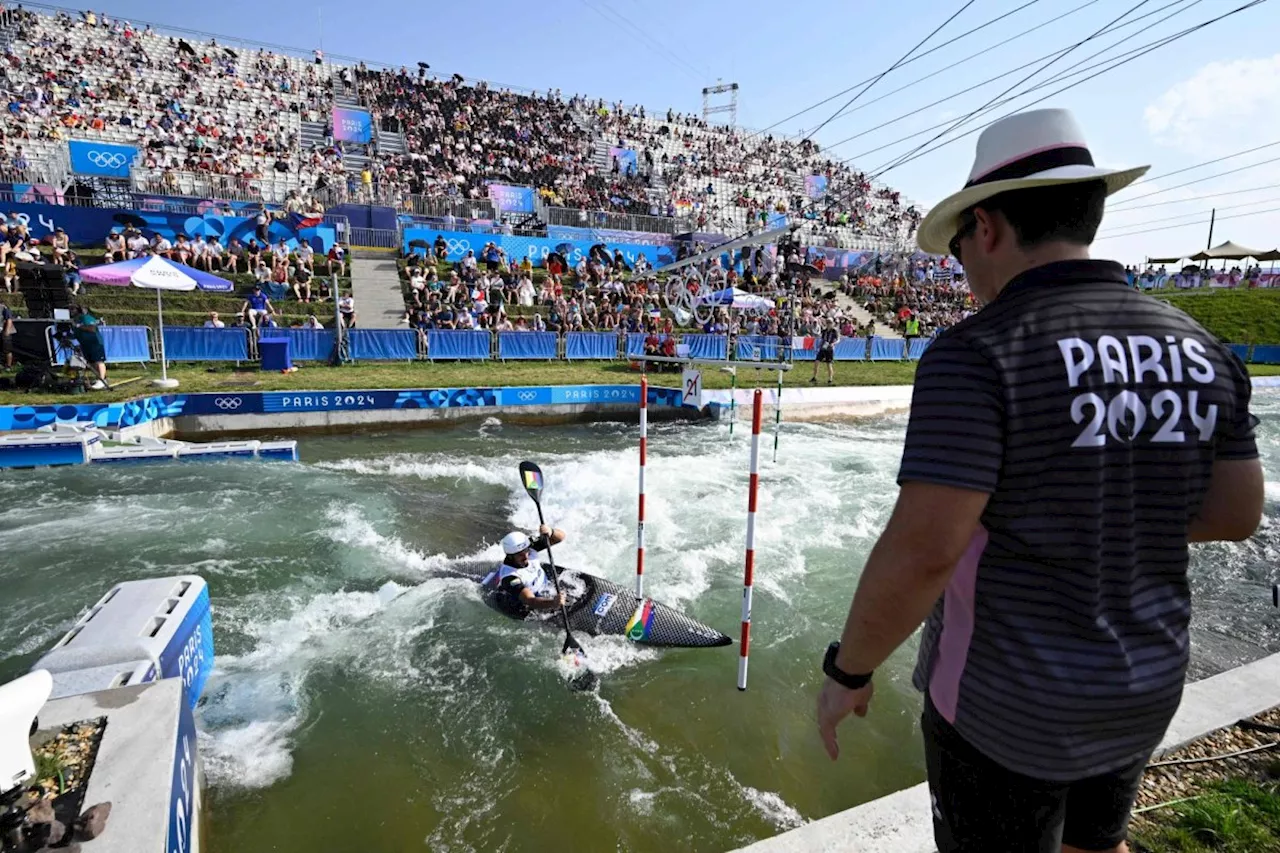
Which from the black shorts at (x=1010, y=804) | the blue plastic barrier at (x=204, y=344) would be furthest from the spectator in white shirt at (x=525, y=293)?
the black shorts at (x=1010, y=804)

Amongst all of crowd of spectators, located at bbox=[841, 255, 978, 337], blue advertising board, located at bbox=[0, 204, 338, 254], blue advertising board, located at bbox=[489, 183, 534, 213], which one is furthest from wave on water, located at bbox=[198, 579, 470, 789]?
crowd of spectators, located at bbox=[841, 255, 978, 337]

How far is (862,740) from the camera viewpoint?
5.14m

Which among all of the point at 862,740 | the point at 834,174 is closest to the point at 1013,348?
the point at 862,740

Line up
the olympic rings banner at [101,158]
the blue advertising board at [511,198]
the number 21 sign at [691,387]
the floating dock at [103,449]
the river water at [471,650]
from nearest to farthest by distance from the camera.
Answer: the river water at [471,650]
the number 21 sign at [691,387]
the floating dock at [103,449]
the olympic rings banner at [101,158]
the blue advertising board at [511,198]

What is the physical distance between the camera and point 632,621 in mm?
6293

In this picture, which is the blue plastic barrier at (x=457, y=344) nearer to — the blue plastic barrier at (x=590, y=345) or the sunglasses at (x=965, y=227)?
the blue plastic barrier at (x=590, y=345)

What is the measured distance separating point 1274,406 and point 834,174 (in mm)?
31393

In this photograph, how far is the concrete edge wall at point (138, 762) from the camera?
2.32 meters

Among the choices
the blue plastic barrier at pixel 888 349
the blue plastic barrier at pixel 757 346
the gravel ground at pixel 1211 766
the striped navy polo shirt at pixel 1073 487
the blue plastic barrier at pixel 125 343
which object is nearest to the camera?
the striped navy polo shirt at pixel 1073 487

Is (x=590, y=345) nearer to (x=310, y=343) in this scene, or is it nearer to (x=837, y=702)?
(x=310, y=343)

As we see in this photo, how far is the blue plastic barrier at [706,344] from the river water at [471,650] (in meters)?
10.7

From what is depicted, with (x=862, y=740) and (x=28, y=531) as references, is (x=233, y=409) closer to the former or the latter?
(x=28, y=531)

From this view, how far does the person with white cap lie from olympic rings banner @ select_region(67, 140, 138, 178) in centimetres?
2453

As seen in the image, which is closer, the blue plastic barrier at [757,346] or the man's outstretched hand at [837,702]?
the man's outstretched hand at [837,702]
